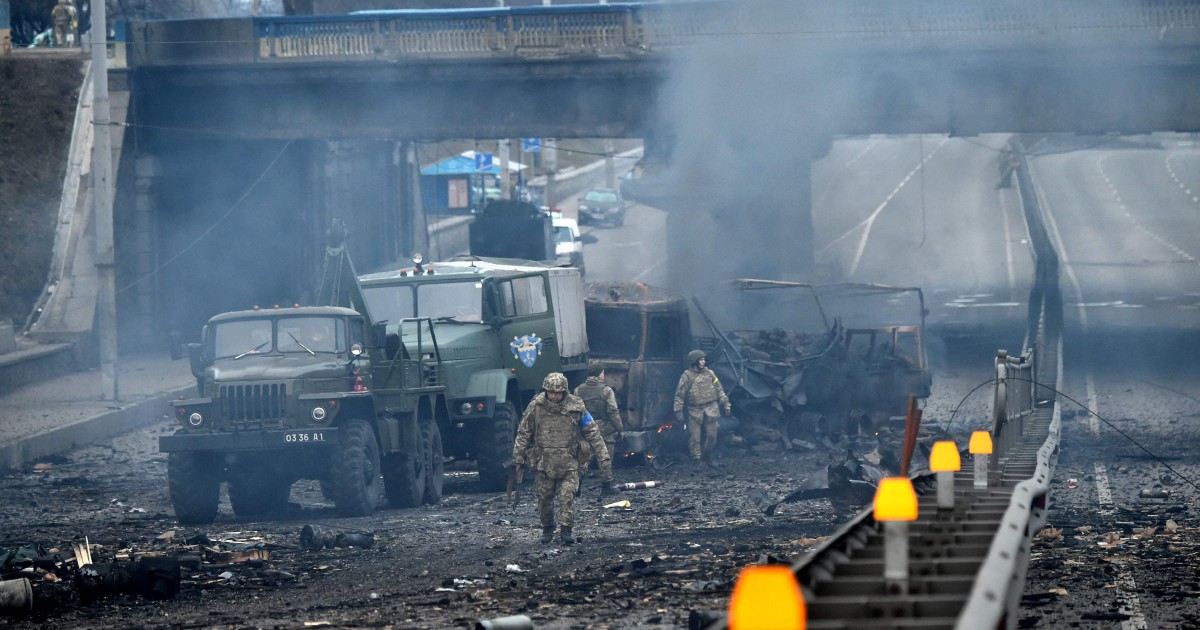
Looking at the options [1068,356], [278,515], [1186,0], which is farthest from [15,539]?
[1186,0]

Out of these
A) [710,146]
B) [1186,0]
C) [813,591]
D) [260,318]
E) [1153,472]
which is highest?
[1186,0]

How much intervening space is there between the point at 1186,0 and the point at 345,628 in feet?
71.9

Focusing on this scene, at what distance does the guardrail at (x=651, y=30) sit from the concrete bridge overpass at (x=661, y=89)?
1.5 inches

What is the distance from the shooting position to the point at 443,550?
11633 mm

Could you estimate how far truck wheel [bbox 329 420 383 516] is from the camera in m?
13.4

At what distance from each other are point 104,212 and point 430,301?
740cm

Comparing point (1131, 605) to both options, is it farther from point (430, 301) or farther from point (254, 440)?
point (430, 301)

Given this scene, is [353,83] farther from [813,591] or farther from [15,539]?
[813,591]

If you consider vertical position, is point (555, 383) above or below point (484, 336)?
below

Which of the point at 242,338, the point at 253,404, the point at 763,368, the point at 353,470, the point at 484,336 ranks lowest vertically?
the point at 353,470

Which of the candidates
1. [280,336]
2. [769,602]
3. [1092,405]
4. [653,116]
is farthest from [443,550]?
[653,116]

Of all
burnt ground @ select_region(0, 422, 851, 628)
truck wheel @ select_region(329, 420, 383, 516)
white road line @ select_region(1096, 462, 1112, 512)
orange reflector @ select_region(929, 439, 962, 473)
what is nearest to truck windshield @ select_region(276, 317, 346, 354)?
truck wheel @ select_region(329, 420, 383, 516)

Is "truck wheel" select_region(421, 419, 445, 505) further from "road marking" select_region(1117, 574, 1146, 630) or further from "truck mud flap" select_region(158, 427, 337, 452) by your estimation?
"road marking" select_region(1117, 574, 1146, 630)

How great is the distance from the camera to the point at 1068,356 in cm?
2662
